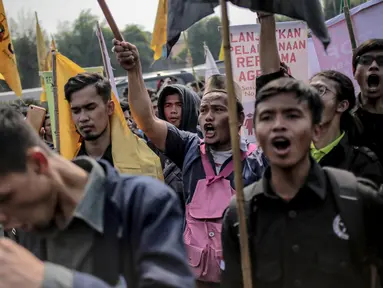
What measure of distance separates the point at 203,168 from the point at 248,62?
2101mm

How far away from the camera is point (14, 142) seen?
1.83 m

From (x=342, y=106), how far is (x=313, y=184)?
134 centimetres

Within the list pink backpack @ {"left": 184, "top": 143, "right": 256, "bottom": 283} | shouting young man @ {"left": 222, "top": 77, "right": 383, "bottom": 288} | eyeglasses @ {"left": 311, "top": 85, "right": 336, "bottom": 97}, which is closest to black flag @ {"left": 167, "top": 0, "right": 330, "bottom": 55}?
shouting young man @ {"left": 222, "top": 77, "right": 383, "bottom": 288}

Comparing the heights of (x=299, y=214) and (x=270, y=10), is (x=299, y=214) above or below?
below

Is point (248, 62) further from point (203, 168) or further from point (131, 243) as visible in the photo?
point (131, 243)

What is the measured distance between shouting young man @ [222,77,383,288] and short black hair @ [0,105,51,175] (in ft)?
3.56

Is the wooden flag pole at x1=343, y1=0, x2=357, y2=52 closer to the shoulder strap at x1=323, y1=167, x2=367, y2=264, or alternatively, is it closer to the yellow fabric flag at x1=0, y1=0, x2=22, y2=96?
the yellow fabric flag at x1=0, y1=0, x2=22, y2=96

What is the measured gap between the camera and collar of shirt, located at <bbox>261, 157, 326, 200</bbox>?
2625mm

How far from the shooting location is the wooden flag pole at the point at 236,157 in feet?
8.61

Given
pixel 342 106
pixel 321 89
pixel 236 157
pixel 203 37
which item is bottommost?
pixel 236 157

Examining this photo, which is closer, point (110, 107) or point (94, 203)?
point (94, 203)

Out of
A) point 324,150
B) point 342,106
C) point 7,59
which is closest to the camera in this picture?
point 324,150

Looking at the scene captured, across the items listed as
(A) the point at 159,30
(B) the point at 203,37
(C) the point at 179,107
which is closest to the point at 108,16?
(C) the point at 179,107

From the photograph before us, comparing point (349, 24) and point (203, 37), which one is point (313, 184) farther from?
point (203, 37)
